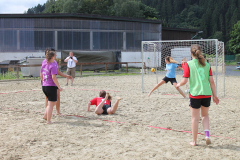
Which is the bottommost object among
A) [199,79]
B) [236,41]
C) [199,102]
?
[199,102]

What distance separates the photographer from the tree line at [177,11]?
65219mm

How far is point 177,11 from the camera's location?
137 metres

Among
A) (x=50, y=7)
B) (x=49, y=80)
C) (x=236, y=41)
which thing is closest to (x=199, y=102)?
(x=49, y=80)

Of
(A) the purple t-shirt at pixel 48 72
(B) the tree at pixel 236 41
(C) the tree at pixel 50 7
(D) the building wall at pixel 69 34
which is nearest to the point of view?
(A) the purple t-shirt at pixel 48 72

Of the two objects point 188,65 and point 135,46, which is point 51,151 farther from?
point 135,46

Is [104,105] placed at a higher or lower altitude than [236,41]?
lower

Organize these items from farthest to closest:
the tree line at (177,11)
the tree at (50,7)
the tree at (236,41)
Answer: the tree at (50,7) → the tree line at (177,11) → the tree at (236,41)

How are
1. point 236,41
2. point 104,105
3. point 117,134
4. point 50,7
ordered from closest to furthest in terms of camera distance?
point 117,134, point 104,105, point 236,41, point 50,7

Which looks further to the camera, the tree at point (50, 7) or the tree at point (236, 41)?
Result: the tree at point (50, 7)

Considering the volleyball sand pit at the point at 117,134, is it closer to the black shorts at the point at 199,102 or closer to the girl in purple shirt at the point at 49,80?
the girl in purple shirt at the point at 49,80

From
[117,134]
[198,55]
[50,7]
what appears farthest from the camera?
[50,7]

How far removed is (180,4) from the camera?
14262 centimetres

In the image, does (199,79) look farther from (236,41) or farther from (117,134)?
(236,41)

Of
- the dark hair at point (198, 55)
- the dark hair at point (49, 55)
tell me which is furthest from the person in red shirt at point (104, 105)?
the dark hair at point (198, 55)
